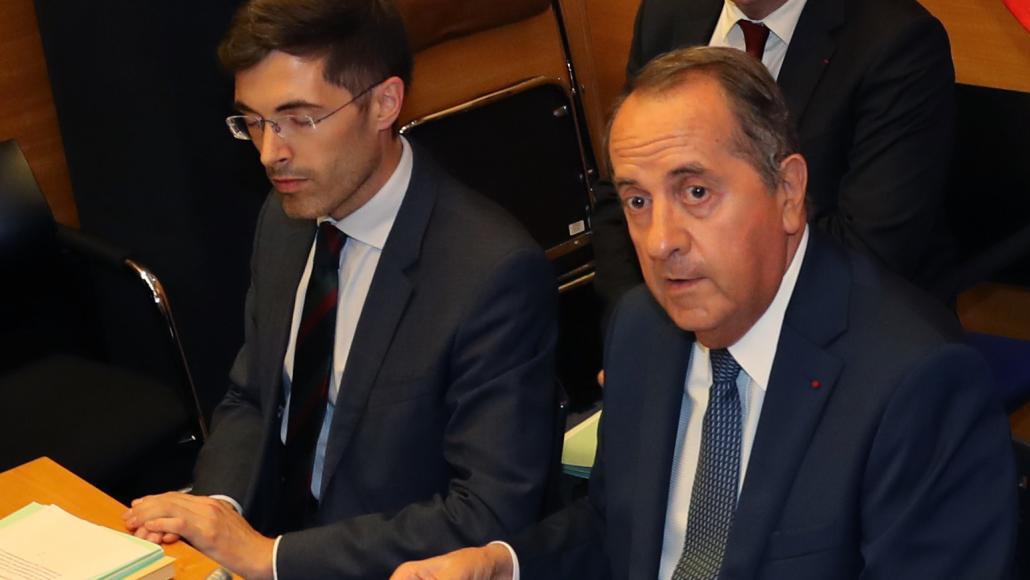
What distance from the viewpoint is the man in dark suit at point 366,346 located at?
7.72 feet

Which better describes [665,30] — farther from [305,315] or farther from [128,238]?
[128,238]

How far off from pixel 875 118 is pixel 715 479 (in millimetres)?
1246

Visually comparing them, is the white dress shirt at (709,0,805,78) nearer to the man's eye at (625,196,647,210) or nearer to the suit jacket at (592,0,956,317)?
the suit jacket at (592,0,956,317)

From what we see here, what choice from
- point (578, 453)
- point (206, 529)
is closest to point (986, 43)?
point (578, 453)

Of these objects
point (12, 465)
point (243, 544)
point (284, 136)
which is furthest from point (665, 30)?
point (12, 465)

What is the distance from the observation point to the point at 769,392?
1877mm

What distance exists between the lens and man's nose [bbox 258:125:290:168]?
99.0 inches

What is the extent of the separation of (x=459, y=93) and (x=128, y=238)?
1159 millimetres

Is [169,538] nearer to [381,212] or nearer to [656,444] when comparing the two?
[381,212]

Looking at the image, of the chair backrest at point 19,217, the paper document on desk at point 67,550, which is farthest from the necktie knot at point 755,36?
the chair backrest at point 19,217

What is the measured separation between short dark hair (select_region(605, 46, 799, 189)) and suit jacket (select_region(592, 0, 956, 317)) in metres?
0.98

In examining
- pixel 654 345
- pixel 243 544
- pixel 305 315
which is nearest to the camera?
pixel 654 345

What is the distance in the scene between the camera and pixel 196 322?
161 inches

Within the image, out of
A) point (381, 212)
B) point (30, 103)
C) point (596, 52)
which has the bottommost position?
point (596, 52)
